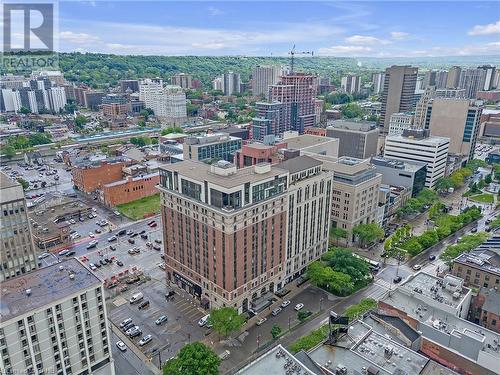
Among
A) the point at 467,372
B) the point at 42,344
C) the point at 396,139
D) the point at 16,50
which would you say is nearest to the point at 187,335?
the point at 42,344

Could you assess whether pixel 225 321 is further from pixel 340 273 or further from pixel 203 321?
pixel 340 273

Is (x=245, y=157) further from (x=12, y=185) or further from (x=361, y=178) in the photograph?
(x=12, y=185)

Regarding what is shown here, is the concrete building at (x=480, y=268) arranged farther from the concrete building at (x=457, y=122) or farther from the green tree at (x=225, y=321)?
the concrete building at (x=457, y=122)

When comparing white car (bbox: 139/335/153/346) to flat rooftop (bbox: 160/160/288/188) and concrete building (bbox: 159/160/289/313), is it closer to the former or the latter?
concrete building (bbox: 159/160/289/313)

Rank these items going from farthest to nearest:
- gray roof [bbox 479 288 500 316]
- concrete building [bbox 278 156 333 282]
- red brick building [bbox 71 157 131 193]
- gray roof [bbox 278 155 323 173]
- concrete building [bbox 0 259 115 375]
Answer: red brick building [bbox 71 157 131 193]
gray roof [bbox 278 155 323 173]
concrete building [bbox 278 156 333 282]
gray roof [bbox 479 288 500 316]
concrete building [bbox 0 259 115 375]

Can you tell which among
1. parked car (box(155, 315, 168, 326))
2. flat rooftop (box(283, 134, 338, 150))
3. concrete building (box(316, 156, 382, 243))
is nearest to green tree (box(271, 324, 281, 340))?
parked car (box(155, 315, 168, 326))
